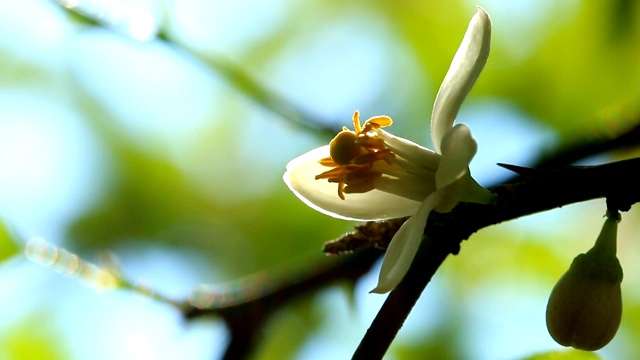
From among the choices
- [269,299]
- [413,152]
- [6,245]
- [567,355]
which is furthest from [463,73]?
[6,245]

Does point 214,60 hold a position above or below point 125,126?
above

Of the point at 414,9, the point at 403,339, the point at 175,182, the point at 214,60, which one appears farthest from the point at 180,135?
the point at 403,339

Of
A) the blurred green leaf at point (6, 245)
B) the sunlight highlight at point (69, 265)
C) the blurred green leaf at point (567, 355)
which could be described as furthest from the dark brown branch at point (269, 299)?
the blurred green leaf at point (6, 245)

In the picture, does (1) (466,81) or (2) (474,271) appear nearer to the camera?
(1) (466,81)

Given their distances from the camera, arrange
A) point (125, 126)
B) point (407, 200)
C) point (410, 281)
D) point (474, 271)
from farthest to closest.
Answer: point (125, 126) < point (474, 271) < point (407, 200) < point (410, 281)

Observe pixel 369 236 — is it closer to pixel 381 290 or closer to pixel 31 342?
pixel 381 290

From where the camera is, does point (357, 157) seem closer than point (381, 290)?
No

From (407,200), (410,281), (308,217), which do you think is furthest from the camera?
(308,217)

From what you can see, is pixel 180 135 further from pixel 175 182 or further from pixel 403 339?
pixel 403 339

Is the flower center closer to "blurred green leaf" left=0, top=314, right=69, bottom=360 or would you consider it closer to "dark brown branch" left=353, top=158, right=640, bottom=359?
"dark brown branch" left=353, top=158, right=640, bottom=359
